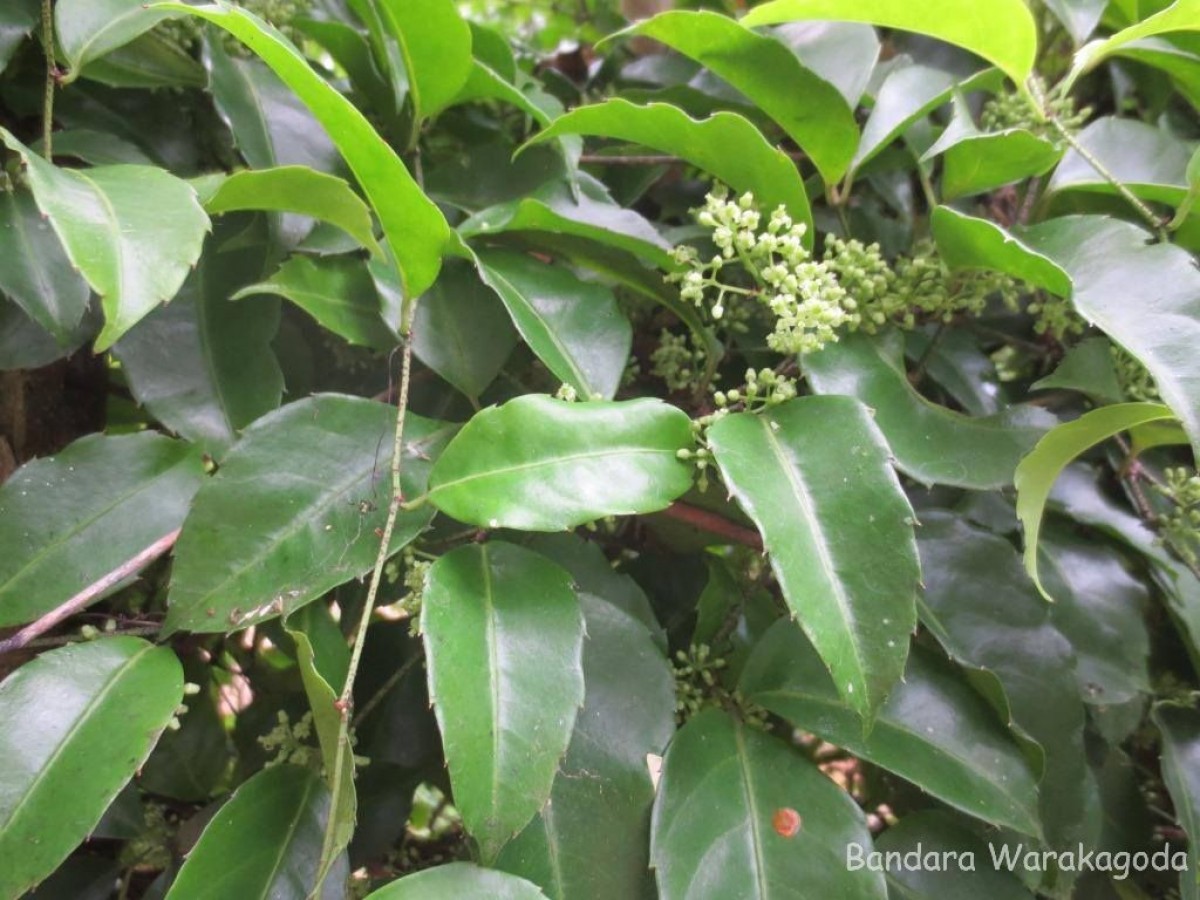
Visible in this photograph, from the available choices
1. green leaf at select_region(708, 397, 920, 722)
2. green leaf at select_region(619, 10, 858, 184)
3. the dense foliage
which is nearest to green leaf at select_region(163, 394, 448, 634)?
the dense foliage

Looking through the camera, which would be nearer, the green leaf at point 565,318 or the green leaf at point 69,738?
the green leaf at point 69,738

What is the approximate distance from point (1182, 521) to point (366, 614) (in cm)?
65

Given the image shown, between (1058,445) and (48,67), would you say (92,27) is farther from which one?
(1058,445)

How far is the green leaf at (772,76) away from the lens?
69cm

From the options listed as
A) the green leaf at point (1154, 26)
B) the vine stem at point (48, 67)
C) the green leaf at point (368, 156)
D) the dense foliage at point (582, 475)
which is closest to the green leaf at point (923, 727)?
the dense foliage at point (582, 475)

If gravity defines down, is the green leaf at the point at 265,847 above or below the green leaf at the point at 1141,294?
below

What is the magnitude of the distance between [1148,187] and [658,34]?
0.41m

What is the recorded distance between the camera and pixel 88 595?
575 mm

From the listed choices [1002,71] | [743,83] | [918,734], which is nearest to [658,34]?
[743,83]

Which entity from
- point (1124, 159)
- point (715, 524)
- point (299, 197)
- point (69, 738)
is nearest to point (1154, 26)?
point (1124, 159)

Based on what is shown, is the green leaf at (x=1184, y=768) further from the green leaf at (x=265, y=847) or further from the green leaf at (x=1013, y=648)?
the green leaf at (x=265, y=847)

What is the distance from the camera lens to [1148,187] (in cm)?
69

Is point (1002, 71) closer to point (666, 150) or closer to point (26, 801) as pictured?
point (666, 150)

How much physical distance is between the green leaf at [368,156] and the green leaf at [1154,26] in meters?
0.51
